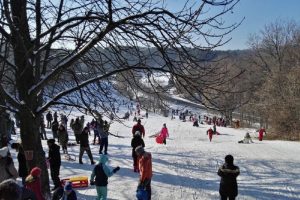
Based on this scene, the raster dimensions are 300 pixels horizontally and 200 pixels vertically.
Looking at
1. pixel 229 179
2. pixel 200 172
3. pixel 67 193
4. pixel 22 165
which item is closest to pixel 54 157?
pixel 22 165

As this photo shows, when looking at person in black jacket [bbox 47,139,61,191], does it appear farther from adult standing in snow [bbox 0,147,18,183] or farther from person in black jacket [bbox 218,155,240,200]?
person in black jacket [bbox 218,155,240,200]

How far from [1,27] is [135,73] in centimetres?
307

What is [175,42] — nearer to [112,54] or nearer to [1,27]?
[112,54]

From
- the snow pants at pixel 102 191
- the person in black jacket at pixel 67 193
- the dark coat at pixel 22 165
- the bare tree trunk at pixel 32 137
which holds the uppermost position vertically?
the bare tree trunk at pixel 32 137

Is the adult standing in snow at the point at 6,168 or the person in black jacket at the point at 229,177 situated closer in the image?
the adult standing in snow at the point at 6,168

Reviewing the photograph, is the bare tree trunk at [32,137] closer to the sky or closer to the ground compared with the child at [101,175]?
closer to the sky

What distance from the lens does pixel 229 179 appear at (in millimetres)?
10992

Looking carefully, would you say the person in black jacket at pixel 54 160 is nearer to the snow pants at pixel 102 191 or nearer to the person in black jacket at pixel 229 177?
the snow pants at pixel 102 191

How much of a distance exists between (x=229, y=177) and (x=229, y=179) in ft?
0.17

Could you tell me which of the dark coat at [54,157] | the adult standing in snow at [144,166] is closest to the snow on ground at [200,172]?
the dark coat at [54,157]

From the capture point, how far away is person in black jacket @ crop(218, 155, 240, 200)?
35.8 feet

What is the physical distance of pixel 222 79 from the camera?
8.81 m

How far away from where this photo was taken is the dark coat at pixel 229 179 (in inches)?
430

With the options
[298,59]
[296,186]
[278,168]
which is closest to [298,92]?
[298,59]
